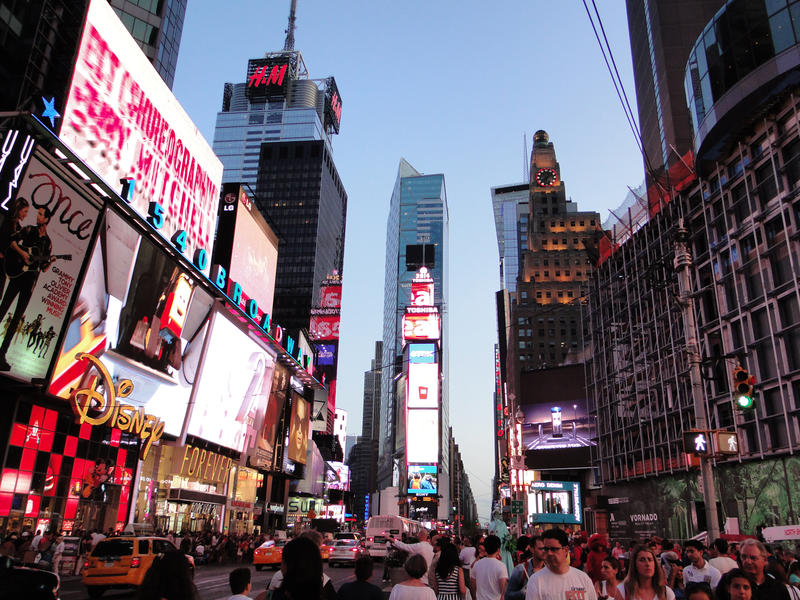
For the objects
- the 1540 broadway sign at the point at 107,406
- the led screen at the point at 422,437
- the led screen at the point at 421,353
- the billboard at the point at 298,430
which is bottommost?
the 1540 broadway sign at the point at 107,406

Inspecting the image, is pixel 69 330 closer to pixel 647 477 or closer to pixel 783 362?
pixel 783 362

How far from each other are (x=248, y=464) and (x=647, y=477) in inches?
1351

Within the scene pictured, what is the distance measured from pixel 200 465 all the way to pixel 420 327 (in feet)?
298

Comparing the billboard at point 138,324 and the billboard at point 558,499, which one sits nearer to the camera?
the billboard at point 138,324

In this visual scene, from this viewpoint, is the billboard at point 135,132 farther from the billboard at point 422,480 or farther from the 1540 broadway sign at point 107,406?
the billboard at point 422,480

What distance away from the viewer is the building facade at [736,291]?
35.7 m

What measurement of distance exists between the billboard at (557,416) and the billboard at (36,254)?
225 ft

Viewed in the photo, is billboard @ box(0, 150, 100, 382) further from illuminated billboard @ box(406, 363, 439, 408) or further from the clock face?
the clock face

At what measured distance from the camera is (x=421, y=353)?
133 m

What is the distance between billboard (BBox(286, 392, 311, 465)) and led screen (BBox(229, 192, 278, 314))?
443 inches

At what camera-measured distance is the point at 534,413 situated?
91.8 meters

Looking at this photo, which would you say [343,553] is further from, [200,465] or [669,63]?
[669,63]

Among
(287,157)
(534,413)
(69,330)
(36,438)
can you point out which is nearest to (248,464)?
(36,438)

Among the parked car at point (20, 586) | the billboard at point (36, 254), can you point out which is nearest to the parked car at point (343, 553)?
the billboard at point (36, 254)
